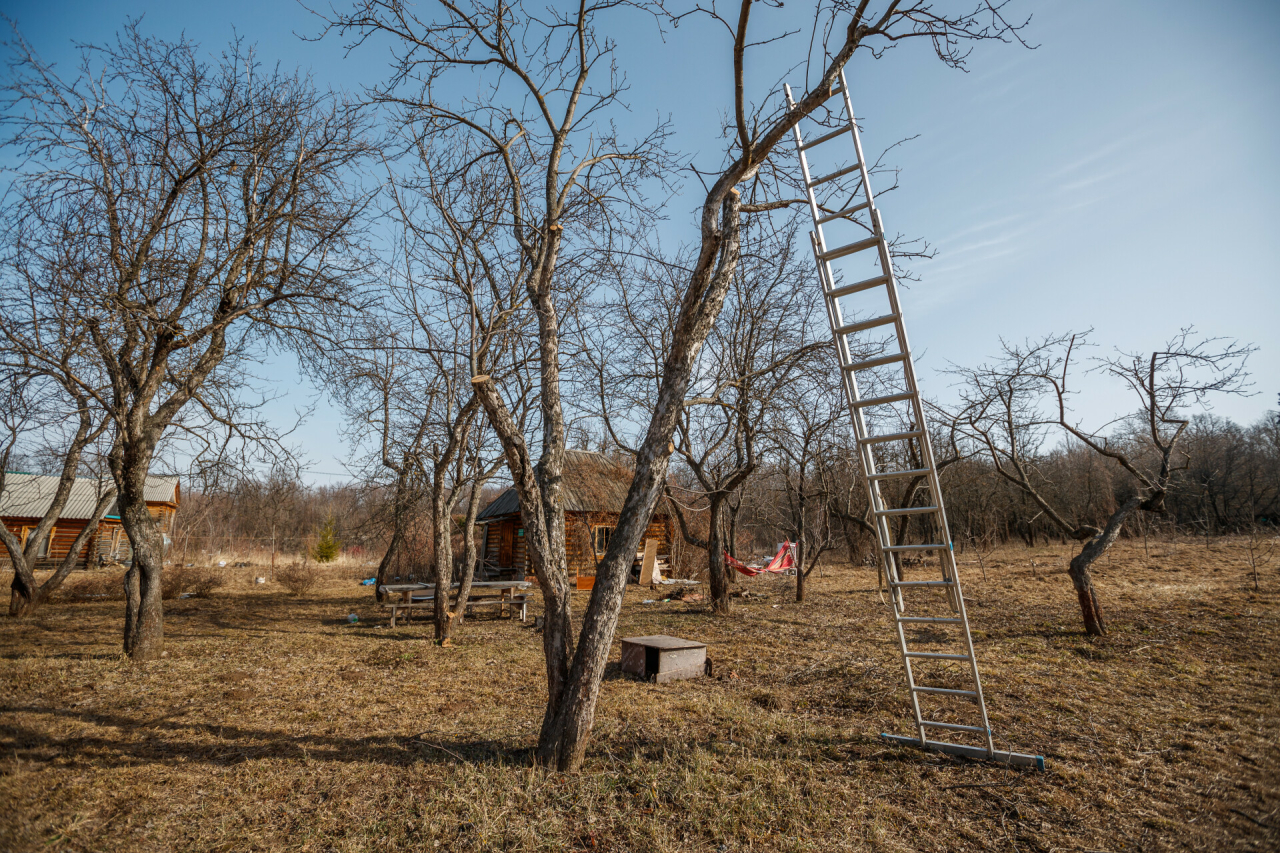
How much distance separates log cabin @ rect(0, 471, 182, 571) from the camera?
2253 cm

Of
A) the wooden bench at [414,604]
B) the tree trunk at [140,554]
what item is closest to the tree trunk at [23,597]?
the tree trunk at [140,554]

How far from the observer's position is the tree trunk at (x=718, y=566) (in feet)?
36.6

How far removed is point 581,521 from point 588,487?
165 centimetres

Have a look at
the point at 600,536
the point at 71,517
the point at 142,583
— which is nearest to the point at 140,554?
the point at 142,583

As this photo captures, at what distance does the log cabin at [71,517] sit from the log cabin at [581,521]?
43.6 ft

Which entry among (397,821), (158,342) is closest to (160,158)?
(158,342)

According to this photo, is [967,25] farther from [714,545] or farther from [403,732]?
[714,545]

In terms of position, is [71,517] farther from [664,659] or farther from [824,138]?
[824,138]

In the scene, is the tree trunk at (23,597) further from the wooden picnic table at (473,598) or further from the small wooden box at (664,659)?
the small wooden box at (664,659)

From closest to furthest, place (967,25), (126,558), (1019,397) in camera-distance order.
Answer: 1. (967,25)
2. (1019,397)
3. (126,558)

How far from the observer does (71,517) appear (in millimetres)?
24109

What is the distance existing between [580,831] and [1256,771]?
3856 mm

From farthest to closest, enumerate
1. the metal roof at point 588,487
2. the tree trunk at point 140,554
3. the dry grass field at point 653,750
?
the metal roof at point 588,487 → the tree trunk at point 140,554 → the dry grass field at point 653,750

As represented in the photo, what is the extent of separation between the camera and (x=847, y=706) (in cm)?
523
